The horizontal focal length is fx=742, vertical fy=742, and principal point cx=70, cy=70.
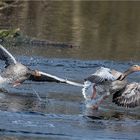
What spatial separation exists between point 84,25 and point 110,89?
1766 centimetres

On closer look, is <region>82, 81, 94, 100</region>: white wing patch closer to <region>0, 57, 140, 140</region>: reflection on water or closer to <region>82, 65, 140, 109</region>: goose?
<region>82, 65, 140, 109</region>: goose

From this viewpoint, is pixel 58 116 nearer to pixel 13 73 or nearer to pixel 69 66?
pixel 13 73

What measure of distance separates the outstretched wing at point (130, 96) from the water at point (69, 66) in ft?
0.41

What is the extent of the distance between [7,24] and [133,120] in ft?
57.5

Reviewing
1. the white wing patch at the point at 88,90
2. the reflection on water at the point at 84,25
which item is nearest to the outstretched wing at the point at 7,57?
the white wing patch at the point at 88,90

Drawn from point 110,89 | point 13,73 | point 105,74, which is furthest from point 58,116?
point 13,73

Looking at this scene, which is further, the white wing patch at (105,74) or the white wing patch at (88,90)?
the white wing patch at (88,90)

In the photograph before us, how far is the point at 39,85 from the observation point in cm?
1661

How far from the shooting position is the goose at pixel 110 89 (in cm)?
1432

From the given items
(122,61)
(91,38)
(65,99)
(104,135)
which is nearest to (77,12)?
(91,38)

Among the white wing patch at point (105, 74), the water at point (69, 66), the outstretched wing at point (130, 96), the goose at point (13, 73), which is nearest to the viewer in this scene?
the water at point (69, 66)

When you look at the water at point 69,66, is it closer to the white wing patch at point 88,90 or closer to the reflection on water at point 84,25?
the reflection on water at point 84,25

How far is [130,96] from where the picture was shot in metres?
14.6

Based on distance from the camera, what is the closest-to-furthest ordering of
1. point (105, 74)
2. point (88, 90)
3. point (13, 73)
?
1. point (105, 74)
2. point (88, 90)
3. point (13, 73)
